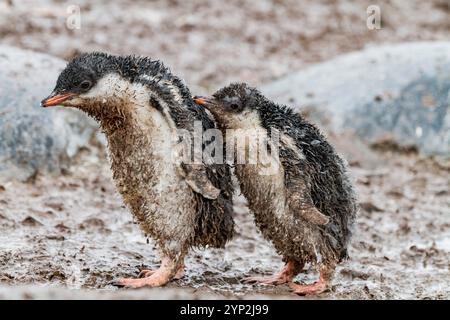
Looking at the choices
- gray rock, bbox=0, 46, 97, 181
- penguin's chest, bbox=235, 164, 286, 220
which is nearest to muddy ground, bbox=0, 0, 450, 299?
gray rock, bbox=0, 46, 97, 181

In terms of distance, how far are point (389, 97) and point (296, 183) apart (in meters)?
4.66

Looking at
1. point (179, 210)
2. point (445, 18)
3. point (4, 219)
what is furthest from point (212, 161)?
point (445, 18)

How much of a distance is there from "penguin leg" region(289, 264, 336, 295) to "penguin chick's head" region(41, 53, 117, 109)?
5.27 feet

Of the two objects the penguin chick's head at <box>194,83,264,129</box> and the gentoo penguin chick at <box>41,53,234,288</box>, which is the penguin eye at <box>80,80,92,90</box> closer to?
the gentoo penguin chick at <box>41,53,234,288</box>

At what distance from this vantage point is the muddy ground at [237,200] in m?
5.49

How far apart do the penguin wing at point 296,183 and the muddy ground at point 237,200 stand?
20.8 inches

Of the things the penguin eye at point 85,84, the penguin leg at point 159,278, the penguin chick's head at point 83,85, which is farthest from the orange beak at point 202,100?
the penguin leg at point 159,278

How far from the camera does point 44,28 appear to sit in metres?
11.8

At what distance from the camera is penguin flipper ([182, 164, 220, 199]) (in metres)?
4.96

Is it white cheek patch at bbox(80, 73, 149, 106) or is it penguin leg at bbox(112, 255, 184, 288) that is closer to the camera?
white cheek patch at bbox(80, 73, 149, 106)

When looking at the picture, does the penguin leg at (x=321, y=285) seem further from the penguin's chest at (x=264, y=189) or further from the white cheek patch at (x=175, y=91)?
the white cheek patch at (x=175, y=91)
